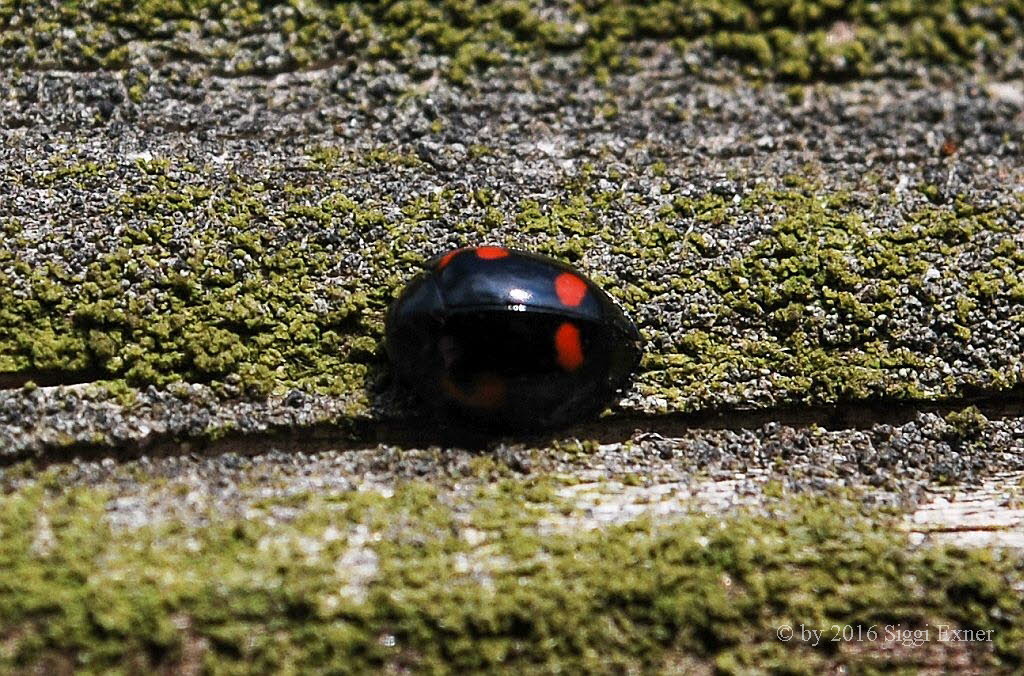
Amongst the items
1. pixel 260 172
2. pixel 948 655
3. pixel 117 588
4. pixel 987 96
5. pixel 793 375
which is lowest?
pixel 948 655

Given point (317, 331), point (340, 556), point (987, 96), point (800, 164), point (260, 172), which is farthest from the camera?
point (987, 96)

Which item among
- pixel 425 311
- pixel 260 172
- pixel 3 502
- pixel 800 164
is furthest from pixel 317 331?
pixel 800 164

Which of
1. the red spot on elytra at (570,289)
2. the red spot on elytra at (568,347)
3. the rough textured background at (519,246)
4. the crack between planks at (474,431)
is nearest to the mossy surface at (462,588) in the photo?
the rough textured background at (519,246)

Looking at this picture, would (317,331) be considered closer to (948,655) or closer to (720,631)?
(720,631)

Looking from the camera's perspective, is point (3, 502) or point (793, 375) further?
point (793, 375)

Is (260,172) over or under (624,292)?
over

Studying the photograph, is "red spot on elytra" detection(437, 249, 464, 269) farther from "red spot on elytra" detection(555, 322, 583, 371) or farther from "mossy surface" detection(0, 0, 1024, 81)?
"mossy surface" detection(0, 0, 1024, 81)

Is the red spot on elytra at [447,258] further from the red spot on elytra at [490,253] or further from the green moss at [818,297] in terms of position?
the green moss at [818,297]
